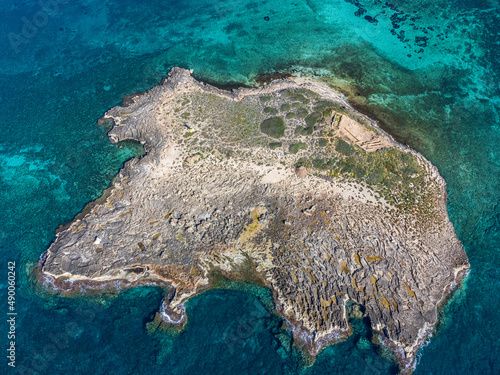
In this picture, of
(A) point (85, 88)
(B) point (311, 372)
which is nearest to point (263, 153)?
(B) point (311, 372)

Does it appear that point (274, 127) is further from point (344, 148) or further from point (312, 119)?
point (344, 148)

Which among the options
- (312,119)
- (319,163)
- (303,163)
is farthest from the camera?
(312,119)

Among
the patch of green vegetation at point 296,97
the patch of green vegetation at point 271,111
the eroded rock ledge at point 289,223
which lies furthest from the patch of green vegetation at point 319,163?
the patch of green vegetation at point 296,97

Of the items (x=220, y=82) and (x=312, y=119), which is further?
(x=220, y=82)

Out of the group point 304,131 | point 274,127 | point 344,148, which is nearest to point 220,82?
point 274,127

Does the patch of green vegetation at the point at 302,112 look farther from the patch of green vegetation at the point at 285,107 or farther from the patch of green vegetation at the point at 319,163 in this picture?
the patch of green vegetation at the point at 319,163

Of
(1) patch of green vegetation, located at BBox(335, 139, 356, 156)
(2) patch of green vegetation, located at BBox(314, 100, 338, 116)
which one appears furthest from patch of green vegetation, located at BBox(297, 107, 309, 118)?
(1) patch of green vegetation, located at BBox(335, 139, 356, 156)
